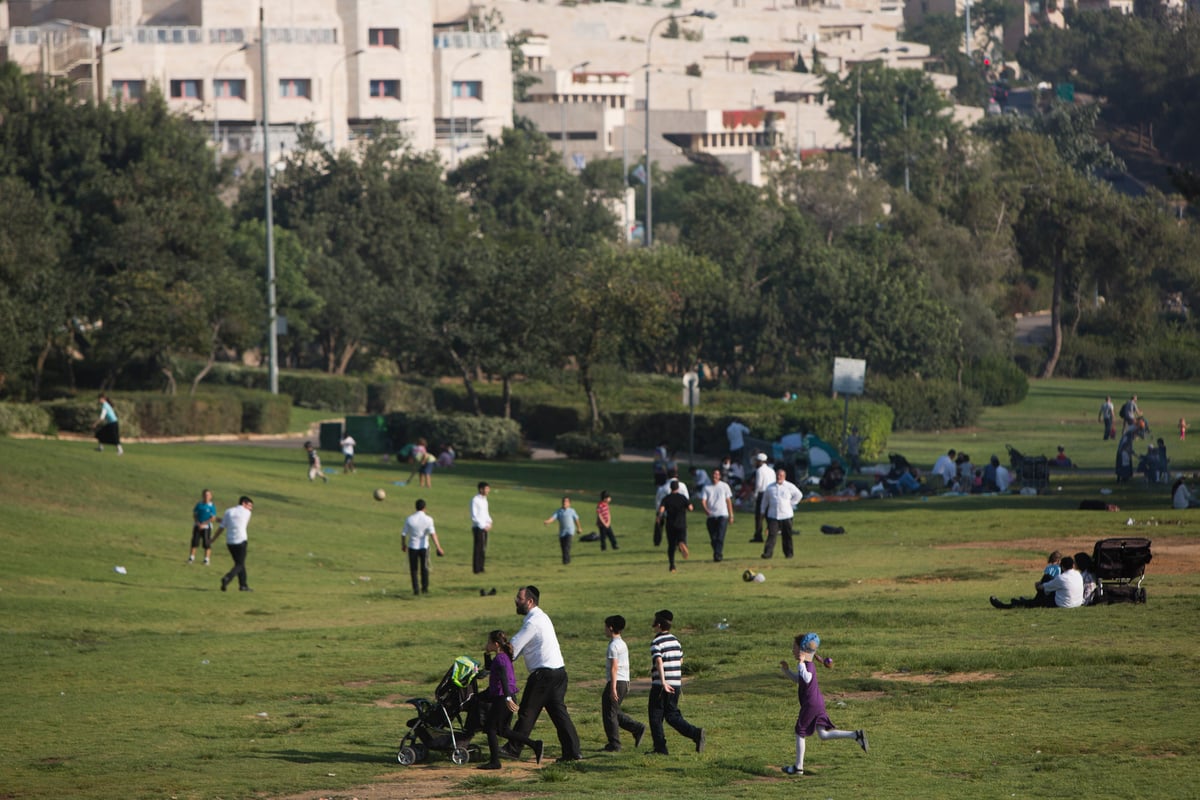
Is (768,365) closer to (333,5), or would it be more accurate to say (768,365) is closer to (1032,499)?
(1032,499)

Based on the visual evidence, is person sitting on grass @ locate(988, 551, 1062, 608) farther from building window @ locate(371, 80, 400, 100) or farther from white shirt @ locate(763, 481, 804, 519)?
building window @ locate(371, 80, 400, 100)

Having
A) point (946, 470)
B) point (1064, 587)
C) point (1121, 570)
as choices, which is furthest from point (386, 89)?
point (1064, 587)

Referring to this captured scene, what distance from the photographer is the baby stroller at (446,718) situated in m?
17.6

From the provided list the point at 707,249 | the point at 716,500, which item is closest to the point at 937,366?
the point at 707,249

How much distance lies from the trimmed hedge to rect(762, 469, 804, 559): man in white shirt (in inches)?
1019

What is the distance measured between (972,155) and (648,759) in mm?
101845

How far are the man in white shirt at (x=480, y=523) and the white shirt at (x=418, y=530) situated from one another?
5.32 ft

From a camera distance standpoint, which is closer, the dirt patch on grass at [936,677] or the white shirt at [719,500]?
the dirt patch on grass at [936,677]

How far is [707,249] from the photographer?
95250 millimetres

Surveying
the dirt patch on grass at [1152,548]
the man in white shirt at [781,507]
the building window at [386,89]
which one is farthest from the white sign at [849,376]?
the building window at [386,89]

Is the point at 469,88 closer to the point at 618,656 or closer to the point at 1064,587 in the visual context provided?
the point at 1064,587

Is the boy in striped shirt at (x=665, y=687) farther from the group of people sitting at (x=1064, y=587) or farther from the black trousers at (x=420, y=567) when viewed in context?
the black trousers at (x=420, y=567)

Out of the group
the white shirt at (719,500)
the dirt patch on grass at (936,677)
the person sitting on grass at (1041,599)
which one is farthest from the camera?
the white shirt at (719,500)

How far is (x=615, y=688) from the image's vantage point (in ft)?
58.2
